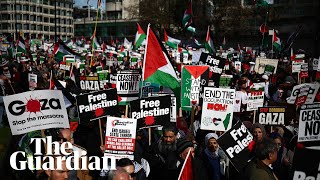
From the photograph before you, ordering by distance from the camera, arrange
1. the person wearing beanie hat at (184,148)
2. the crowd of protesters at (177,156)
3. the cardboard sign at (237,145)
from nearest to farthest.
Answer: the crowd of protesters at (177,156), the person wearing beanie hat at (184,148), the cardboard sign at (237,145)

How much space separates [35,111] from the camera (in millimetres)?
6555

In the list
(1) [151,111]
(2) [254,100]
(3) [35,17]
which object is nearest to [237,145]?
(1) [151,111]

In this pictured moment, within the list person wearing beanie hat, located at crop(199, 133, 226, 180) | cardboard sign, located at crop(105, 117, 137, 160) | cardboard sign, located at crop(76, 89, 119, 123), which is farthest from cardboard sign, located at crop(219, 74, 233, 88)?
cardboard sign, located at crop(105, 117, 137, 160)

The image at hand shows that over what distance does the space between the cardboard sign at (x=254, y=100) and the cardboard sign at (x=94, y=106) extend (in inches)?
138

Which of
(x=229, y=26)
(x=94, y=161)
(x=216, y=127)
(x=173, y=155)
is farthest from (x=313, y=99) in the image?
(x=229, y=26)

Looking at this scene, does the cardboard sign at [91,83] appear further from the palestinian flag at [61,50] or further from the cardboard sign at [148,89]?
the palestinian flag at [61,50]

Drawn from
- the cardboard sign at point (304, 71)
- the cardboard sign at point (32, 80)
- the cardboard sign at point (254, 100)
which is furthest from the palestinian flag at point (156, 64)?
the cardboard sign at point (304, 71)

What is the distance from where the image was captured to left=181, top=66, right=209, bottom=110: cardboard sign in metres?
9.34

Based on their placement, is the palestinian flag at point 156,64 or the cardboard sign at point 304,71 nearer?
the palestinian flag at point 156,64

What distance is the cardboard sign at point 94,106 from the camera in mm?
7938

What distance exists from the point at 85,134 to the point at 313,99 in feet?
14.3

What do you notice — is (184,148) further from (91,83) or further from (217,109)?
(91,83)

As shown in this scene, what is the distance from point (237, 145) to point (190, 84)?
3.37 meters

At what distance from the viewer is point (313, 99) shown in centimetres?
892
